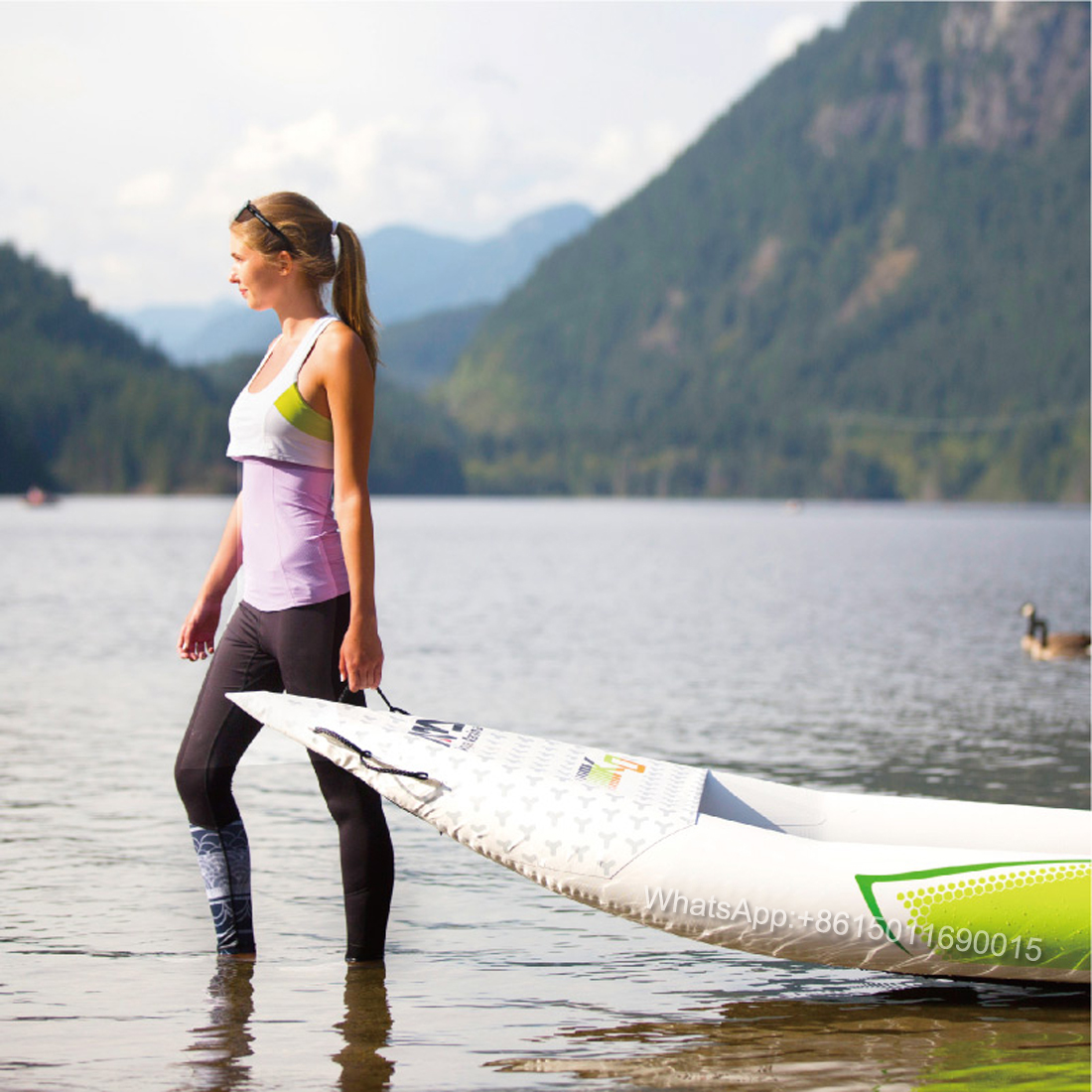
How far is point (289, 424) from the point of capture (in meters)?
5.82

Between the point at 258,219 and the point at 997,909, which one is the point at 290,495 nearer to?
the point at 258,219

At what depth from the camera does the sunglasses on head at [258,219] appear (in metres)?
5.98

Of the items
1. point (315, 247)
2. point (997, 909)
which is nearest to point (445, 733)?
point (315, 247)

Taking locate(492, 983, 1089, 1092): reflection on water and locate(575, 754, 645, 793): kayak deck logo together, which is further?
locate(575, 754, 645, 793): kayak deck logo

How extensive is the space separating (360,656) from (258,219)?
5.25ft

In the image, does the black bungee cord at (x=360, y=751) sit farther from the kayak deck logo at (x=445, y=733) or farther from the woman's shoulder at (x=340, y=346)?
the woman's shoulder at (x=340, y=346)

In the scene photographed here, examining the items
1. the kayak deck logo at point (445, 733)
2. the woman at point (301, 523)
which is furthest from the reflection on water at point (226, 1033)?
the kayak deck logo at point (445, 733)

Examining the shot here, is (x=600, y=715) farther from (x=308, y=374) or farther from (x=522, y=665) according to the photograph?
(x=308, y=374)

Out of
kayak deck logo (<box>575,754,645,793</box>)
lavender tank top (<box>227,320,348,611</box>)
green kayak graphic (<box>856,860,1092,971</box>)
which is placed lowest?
green kayak graphic (<box>856,860,1092,971</box>)

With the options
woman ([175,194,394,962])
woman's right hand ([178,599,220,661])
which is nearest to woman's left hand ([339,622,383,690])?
woman ([175,194,394,962])

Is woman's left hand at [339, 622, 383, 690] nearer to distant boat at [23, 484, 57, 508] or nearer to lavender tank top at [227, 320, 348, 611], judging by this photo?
lavender tank top at [227, 320, 348, 611]

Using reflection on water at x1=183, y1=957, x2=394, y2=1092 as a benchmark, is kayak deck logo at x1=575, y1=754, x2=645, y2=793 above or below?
above

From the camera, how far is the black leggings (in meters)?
5.89

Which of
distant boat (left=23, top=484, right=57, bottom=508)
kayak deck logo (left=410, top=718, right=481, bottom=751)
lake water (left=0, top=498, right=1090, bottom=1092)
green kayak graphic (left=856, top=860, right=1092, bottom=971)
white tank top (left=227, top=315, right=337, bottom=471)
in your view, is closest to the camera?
lake water (left=0, top=498, right=1090, bottom=1092)
